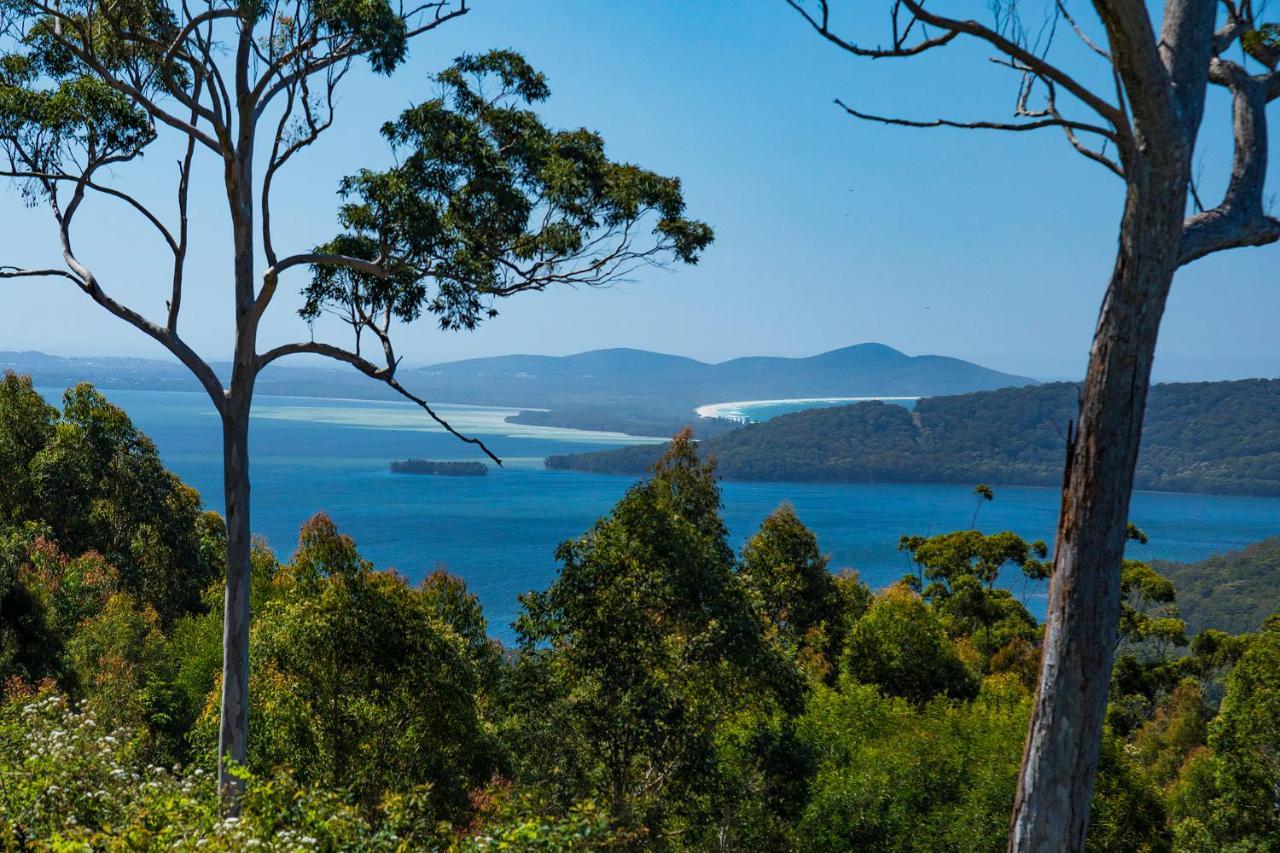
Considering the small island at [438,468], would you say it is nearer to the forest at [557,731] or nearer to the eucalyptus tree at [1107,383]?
the forest at [557,731]

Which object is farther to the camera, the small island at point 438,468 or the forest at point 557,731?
the small island at point 438,468

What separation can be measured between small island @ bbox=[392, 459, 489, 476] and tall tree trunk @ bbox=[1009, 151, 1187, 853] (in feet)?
499

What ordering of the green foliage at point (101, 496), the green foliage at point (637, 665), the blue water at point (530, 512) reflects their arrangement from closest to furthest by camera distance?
the green foliage at point (637, 665) → the green foliage at point (101, 496) → the blue water at point (530, 512)

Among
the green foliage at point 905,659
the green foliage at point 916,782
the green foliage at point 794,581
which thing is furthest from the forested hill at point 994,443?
the green foliage at point 916,782

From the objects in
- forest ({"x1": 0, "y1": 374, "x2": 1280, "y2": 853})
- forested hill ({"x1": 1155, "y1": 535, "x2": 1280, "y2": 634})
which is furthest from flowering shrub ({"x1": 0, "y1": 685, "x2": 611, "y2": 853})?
forested hill ({"x1": 1155, "y1": 535, "x2": 1280, "y2": 634})

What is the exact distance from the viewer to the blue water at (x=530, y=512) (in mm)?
89312

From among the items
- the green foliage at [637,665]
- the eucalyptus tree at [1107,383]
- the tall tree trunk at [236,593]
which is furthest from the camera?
the green foliage at [637,665]

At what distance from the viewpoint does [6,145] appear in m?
8.84

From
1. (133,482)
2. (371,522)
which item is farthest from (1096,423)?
(371,522)

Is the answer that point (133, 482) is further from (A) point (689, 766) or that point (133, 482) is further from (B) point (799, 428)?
(B) point (799, 428)

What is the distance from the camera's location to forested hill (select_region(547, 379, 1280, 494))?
5404 inches

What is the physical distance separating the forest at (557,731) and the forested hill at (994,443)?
118958 mm

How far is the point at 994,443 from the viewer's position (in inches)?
5689

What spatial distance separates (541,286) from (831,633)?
42.2 feet
